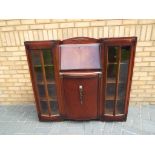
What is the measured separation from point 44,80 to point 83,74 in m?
0.64

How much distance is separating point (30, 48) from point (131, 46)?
141 cm

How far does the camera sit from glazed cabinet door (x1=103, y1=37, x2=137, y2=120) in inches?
126

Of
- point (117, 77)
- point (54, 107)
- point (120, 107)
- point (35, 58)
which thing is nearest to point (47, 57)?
point (35, 58)

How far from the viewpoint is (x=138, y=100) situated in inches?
168

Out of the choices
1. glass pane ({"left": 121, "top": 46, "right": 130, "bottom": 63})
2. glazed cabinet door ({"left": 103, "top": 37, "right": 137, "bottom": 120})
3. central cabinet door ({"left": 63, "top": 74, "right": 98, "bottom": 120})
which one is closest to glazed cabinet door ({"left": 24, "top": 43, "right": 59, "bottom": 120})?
central cabinet door ({"left": 63, "top": 74, "right": 98, "bottom": 120})

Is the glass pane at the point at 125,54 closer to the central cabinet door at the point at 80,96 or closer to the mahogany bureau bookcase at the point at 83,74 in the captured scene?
the mahogany bureau bookcase at the point at 83,74

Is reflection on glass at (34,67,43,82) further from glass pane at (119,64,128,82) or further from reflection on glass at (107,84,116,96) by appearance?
glass pane at (119,64,128,82)

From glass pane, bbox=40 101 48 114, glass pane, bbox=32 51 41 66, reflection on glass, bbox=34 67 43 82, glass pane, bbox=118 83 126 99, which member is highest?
glass pane, bbox=32 51 41 66

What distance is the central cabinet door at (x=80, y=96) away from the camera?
11.1 feet

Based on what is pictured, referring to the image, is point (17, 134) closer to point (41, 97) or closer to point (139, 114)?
point (41, 97)

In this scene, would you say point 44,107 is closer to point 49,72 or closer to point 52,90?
point 52,90

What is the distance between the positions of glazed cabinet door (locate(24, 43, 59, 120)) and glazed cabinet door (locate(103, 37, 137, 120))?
0.81 meters

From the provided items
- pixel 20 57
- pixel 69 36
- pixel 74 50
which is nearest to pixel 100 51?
pixel 74 50

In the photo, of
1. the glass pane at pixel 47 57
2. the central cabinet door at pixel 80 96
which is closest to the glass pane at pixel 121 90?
the central cabinet door at pixel 80 96
